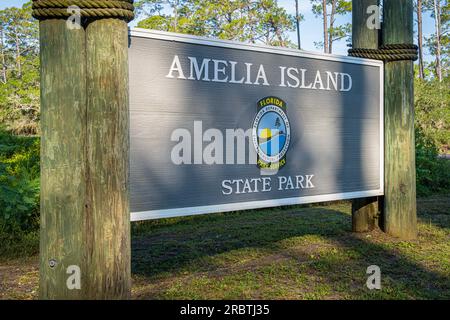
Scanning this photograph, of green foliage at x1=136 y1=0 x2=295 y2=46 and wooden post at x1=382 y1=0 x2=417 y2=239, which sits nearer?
wooden post at x1=382 y1=0 x2=417 y2=239

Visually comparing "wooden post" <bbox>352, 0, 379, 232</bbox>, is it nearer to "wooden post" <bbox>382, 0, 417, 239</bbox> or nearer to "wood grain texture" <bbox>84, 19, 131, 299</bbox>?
"wooden post" <bbox>382, 0, 417, 239</bbox>

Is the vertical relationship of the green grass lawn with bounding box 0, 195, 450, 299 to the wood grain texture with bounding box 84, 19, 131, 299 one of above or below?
Result: below

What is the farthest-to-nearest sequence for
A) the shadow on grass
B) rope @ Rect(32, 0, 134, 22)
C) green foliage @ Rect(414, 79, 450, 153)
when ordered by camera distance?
green foliage @ Rect(414, 79, 450, 153)
the shadow on grass
rope @ Rect(32, 0, 134, 22)

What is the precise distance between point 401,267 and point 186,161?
2.19 meters

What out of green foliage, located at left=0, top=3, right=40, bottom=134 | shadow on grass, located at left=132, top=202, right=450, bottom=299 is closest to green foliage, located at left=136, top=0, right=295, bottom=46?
green foliage, located at left=0, top=3, right=40, bottom=134

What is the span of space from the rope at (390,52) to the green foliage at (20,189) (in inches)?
150

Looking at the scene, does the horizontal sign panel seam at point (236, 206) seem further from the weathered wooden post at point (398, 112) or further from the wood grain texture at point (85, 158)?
the wood grain texture at point (85, 158)

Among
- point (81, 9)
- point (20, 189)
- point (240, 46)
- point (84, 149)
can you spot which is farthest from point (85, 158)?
point (20, 189)

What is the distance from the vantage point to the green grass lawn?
12.9ft

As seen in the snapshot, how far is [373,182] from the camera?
18.9ft

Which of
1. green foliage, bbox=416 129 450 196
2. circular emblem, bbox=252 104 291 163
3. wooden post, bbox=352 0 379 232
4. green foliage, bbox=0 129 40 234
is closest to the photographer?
circular emblem, bbox=252 104 291 163

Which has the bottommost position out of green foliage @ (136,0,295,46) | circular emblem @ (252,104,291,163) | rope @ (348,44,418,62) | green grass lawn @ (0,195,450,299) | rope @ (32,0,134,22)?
green grass lawn @ (0,195,450,299)
